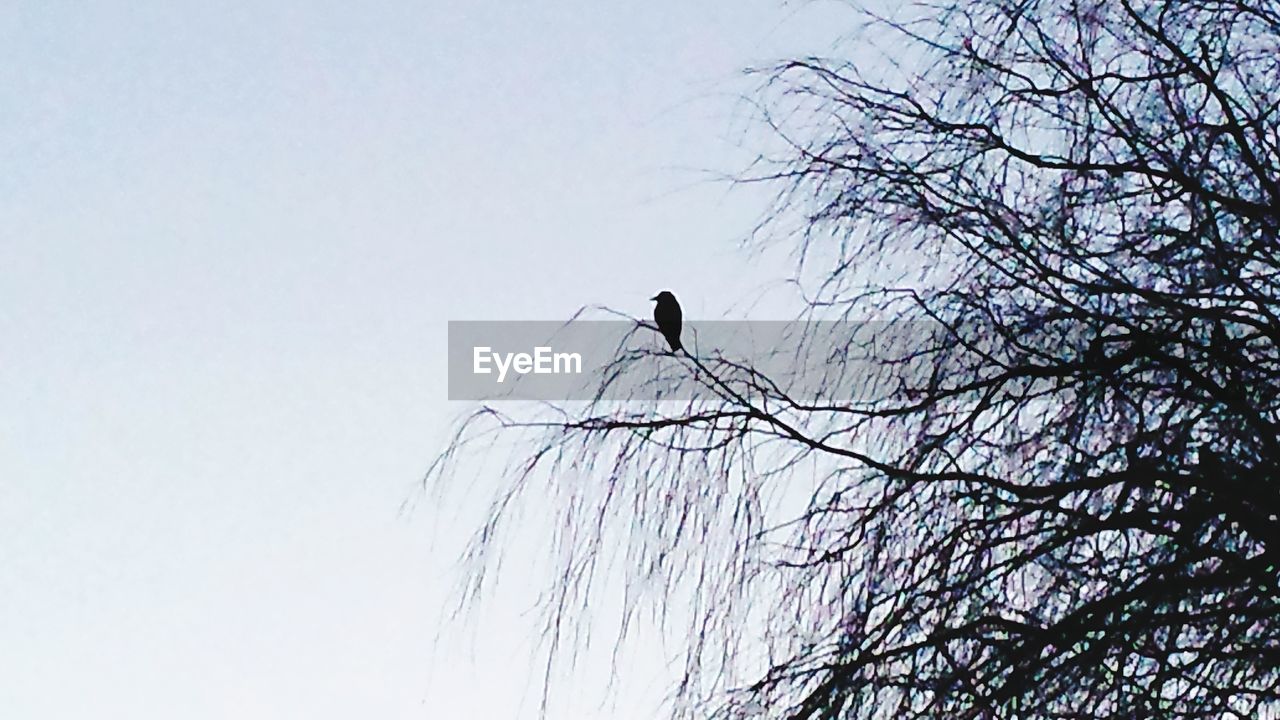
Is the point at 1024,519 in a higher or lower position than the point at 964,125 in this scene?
lower

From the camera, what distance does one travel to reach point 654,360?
3115 millimetres

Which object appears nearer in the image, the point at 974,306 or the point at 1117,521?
the point at 1117,521

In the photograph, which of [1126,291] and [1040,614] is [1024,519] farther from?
[1126,291]

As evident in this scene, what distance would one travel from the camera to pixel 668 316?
3637mm

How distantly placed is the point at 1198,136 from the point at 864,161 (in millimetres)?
517

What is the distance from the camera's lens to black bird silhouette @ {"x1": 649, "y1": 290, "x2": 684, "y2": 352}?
3258mm

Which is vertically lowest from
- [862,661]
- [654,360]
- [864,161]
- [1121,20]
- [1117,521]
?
[862,661]

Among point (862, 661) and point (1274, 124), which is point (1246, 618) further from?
point (1274, 124)

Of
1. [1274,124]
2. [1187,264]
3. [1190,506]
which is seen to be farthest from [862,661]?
[1274,124]

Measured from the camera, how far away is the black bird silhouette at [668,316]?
326cm

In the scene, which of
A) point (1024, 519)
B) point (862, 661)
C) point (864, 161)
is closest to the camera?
point (862, 661)

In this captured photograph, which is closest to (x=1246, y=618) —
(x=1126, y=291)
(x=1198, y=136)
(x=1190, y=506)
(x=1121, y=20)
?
(x=1190, y=506)

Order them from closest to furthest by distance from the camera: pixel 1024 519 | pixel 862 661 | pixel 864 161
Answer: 1. pixel 862 661
2. pixel 1024 519
3. pixel 864 161

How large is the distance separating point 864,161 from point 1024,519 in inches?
24.7
